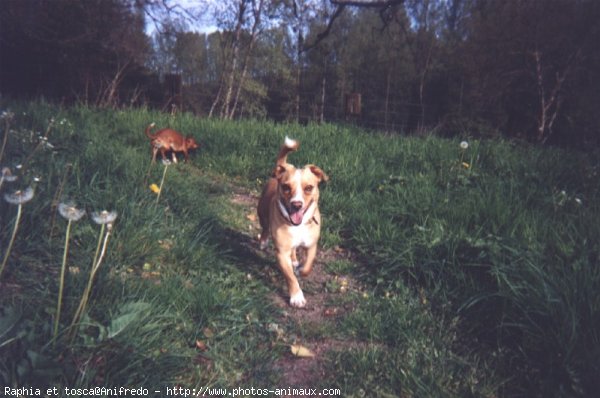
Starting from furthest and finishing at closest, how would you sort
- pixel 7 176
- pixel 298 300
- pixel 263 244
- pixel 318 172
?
pixel 263 244 → pixel 318 172 → pixel 298 300 → pixel 7 176

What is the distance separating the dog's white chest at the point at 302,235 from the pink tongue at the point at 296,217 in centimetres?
6

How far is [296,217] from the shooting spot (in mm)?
3367

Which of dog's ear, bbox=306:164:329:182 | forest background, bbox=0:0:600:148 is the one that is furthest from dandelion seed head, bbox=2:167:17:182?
forest background, bbox=0:0:600:148

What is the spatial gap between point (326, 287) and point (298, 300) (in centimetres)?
35

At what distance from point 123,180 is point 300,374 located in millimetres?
2547

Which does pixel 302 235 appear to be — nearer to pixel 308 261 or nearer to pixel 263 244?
pixel 308 261

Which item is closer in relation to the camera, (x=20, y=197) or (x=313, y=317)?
(x=20, y=197)

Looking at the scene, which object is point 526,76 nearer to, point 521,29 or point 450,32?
point 521,29

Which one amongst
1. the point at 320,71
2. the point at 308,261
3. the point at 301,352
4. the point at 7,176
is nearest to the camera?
the point at 7,176

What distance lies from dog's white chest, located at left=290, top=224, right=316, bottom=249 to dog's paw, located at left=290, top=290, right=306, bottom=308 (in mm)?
409

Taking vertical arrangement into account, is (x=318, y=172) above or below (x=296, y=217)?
above

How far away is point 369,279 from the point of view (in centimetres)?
344

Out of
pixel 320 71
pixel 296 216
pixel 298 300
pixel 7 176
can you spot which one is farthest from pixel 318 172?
pixel 320 71

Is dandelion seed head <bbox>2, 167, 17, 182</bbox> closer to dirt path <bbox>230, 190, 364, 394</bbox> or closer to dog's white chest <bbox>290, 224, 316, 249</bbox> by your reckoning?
dirt path <bbox>230, 190, 364, 394</bbox>
